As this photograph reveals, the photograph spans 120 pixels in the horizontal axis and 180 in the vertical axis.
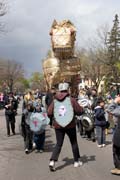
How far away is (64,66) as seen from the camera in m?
14.5

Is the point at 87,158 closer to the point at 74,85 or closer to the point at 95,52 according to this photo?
the point at 74,85

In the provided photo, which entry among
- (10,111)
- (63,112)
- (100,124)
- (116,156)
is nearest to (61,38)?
(100,124)

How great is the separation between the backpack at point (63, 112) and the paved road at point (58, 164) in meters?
1.02

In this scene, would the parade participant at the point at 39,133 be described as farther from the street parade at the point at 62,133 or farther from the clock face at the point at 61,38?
the clock face at the point at 61,38

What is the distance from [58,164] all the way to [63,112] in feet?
4.35

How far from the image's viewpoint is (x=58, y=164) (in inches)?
383

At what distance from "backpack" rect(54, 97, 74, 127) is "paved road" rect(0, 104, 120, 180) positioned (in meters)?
1.02

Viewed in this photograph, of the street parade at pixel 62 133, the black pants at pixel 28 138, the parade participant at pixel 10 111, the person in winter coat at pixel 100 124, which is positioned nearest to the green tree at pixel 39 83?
the parade participant at pixel 10 111

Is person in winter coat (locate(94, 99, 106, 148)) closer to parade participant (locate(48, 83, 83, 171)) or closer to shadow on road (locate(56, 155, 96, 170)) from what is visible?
shadow on road (locate(56, 155, 96, 170))

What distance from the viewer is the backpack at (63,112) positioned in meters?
9.12

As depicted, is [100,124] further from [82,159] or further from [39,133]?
[82,159]

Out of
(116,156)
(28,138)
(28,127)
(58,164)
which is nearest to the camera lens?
(116,156)

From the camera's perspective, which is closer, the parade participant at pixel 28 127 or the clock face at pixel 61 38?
the parade participant at pixel 28 127

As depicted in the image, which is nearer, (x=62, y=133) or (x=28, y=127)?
(x=62, y=133)
